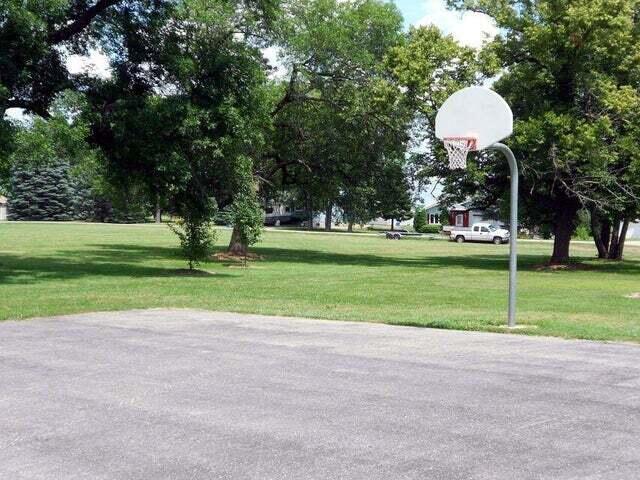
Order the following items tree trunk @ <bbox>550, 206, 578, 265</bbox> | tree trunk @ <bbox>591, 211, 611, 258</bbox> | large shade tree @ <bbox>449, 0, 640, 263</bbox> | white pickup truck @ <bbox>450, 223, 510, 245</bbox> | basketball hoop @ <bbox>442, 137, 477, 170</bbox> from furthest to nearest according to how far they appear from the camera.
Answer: white pickup truck @ <bbox>450, 223, 510, 245</bbox> → tree trunk @ <bbox>591, 211, 611, 258</bbox> → tree trunk @ <bbox>550, 206, 578, 265</bbox> → large shade tree @ <bbox>449, 0, 640, 263</bbox> → basketball hoop @ <bbox>442, 137, 477, 170</bbox>

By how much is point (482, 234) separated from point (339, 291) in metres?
54.0

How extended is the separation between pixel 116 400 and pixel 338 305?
985 centimetres

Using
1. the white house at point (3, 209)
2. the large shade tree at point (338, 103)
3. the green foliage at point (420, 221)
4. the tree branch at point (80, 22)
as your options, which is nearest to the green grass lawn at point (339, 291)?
the large shade tree at point (338, 103)

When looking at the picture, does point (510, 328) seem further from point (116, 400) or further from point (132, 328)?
point (116, 400)

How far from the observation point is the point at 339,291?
20.8m

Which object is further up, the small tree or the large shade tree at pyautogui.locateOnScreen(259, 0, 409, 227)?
the large shade tree at pyautogui.locateOnScreen(259, 0, 409, 227)

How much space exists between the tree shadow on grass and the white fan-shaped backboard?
12.9 m

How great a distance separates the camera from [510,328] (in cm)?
1272

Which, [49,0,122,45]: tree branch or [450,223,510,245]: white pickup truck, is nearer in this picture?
[49,0,122,45]: tree branch

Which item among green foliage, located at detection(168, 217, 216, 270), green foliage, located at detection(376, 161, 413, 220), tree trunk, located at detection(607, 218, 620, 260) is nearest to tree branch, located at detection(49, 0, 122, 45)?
green foliage, located at detection(168, 217, 216, 270)

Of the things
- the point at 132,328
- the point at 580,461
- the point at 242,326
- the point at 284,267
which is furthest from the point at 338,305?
the point at 284,267

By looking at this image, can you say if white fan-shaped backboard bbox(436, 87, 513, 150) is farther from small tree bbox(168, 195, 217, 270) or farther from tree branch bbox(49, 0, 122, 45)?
tree branch bbox(49, 0, 122, 45)

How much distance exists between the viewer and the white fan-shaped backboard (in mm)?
13289

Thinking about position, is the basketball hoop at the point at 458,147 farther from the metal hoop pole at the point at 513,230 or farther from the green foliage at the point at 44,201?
the green foliage at the point at 44,201
